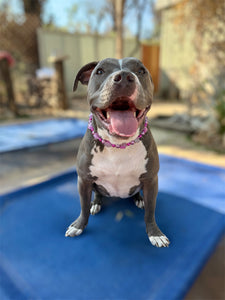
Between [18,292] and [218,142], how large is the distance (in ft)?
13.9

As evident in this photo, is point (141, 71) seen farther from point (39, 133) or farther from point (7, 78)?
point (7, 78)

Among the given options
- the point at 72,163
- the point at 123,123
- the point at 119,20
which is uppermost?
the point at 119,20

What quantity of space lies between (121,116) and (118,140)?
121 mm

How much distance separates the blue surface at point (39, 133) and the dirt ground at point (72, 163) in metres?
0.15

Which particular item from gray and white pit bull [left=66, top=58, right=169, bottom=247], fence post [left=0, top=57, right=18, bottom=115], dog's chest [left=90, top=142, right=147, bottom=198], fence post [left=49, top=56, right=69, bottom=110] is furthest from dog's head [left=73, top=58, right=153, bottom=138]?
fence post [left=49, top=56, right=69, bottom=110]

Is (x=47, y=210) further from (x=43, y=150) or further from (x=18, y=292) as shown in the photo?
(x=43, y=150)

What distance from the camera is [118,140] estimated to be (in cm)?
104

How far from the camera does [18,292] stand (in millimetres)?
1008

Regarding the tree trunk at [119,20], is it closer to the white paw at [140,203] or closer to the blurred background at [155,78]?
the blurred background at [155,78]

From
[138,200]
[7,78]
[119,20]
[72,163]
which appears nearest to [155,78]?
[119,20]

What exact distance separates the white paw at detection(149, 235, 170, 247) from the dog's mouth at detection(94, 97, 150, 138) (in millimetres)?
628

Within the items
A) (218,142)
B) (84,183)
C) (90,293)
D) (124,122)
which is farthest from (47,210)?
(218,142)

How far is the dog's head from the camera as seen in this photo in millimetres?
924

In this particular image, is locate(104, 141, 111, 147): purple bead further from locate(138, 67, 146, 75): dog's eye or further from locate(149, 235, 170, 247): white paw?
locate(149, 235, 170, 247): white paw
